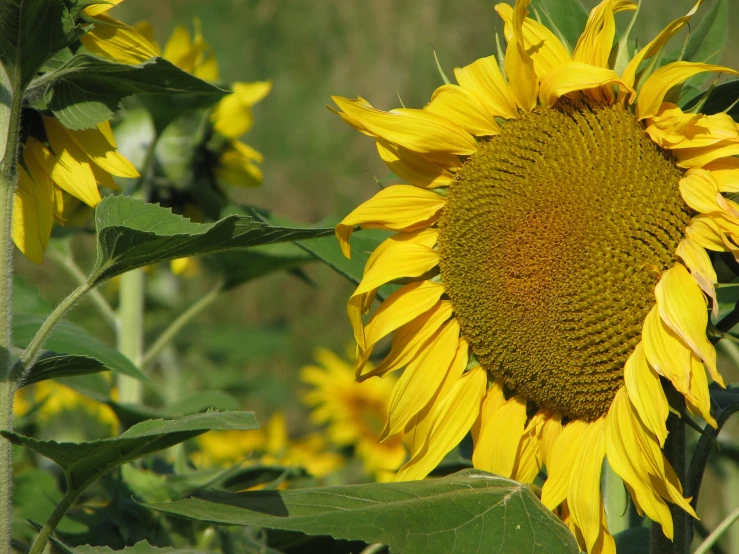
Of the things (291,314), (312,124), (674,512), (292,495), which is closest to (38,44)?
(292,495)

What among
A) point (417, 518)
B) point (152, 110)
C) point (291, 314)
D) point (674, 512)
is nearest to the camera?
Result: point (417, 518)

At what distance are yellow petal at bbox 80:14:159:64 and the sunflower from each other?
0.22 meters

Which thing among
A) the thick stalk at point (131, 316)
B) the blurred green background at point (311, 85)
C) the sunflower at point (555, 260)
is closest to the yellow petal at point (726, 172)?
the sunflower at point (555, 260)

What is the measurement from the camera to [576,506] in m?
0.91

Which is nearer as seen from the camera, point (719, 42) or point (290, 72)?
point (719, 42)

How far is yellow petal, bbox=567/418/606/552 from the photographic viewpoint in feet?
2.95

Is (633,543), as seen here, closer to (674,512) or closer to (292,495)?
(674,512)

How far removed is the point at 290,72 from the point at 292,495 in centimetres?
476

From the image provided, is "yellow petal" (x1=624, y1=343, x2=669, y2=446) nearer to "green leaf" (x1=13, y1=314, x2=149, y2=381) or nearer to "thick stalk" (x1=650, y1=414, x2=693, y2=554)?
"thick stalk" (x1=650, y1=414, x2=693, y2=554)

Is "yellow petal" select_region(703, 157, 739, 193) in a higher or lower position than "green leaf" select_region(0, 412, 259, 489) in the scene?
higher

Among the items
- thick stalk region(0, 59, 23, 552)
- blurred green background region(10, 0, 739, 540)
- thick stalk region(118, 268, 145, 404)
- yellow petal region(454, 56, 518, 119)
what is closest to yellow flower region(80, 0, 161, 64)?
thick stalk region(0, 59, 23, 552)

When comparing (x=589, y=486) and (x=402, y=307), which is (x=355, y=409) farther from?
(x=589, y=486)

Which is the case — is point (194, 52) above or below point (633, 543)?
above

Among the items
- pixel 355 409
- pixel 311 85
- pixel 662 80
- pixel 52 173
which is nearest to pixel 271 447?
pixel 355 409
